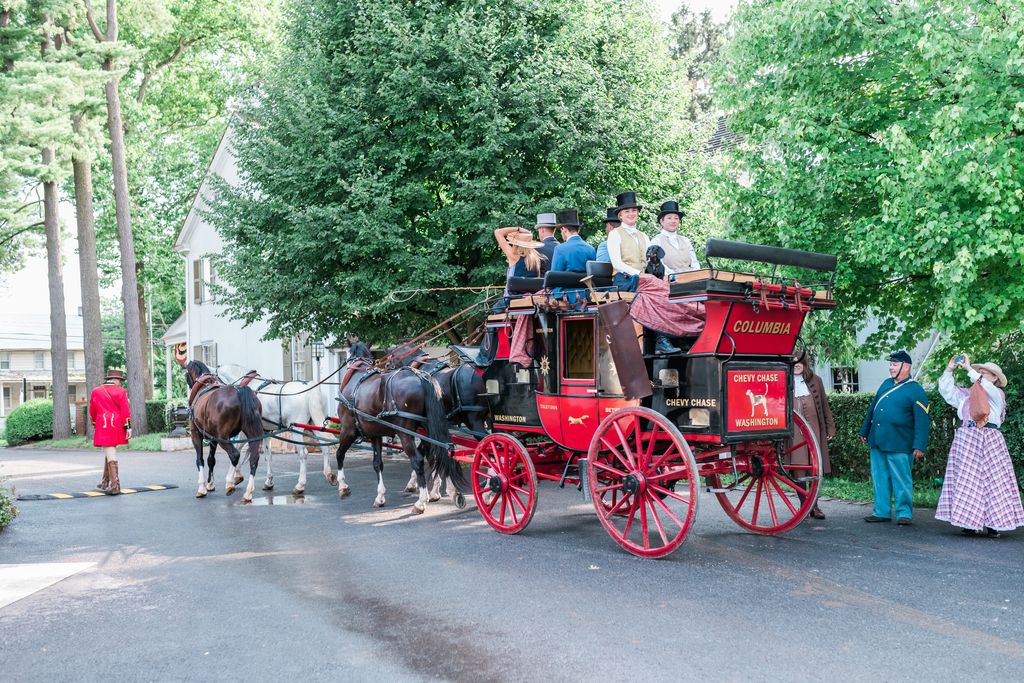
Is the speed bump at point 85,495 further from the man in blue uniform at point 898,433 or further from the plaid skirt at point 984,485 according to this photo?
the plaid skirt at point 984,485

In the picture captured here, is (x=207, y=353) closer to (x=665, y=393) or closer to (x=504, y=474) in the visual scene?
(x=504, y=474)

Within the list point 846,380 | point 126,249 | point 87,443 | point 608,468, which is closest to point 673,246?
point 608,468

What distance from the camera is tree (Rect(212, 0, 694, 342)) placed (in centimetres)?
1303

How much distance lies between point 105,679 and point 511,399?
4.95 metres

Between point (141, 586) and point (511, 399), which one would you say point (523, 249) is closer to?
point (511, 399)

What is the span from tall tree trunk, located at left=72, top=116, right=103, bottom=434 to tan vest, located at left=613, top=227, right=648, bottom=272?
21469mm

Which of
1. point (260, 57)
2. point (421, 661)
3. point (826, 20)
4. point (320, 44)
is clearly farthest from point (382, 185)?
point (260, 57)

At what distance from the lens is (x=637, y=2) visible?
48.8 feet

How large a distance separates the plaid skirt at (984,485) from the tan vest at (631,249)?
3.50 m

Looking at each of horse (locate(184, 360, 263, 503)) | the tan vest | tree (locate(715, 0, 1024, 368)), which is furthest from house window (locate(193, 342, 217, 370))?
the tan vest

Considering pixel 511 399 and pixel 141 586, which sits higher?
pixel 511 399

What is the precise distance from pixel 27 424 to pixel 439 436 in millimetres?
24348

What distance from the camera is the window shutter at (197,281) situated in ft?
105

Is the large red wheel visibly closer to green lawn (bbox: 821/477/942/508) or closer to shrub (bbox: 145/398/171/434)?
green lawn (bbox: 821/477/942/508)
